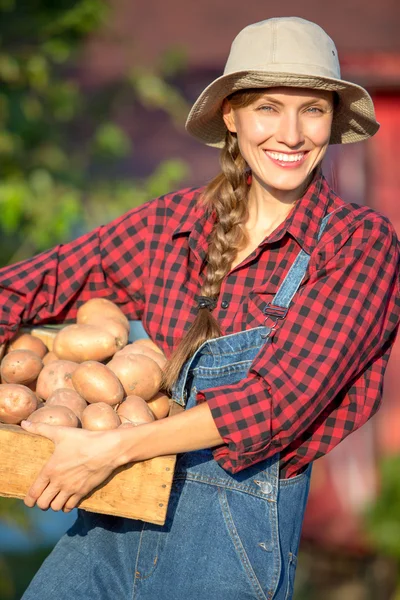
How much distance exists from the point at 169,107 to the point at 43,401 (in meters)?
3.69

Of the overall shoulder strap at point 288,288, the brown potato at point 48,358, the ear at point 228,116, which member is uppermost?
the ear at point 228,116

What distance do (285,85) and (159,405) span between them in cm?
86

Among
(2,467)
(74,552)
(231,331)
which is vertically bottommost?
(74,552)

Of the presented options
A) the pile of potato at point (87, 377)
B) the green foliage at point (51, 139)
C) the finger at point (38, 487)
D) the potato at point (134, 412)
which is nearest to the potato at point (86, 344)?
the pile of potato at point (87, 377)

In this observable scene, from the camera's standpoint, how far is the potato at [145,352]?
2.49m

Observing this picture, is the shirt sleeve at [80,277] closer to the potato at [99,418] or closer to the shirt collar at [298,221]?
the shirt collar at [298,221]

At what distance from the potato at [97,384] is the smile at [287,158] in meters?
0.69

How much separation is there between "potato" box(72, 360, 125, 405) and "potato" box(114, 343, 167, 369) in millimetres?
116

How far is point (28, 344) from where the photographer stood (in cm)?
269

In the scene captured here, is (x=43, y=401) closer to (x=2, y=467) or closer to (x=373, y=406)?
(x=2, y=467)

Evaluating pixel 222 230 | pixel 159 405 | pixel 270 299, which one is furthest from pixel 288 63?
pixel 159 405

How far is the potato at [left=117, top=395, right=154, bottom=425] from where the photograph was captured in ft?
7.61

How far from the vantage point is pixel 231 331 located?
242cm

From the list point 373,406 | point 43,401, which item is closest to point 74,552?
point 43,401
